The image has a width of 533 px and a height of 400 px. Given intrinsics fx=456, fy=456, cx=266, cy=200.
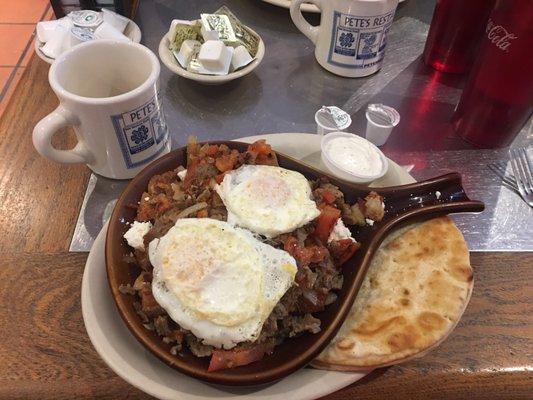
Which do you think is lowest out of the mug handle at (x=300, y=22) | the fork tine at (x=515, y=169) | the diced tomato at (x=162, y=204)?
the fork tine at (x=515, y=169)

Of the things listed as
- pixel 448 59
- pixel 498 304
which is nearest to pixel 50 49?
pixel 448 59

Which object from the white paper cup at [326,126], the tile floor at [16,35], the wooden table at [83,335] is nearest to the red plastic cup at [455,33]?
the white paper cup at [326,126]

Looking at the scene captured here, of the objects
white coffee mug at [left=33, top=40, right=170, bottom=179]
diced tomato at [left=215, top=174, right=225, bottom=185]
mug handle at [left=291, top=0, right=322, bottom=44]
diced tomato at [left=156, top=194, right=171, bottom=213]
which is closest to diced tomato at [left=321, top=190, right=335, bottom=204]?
diced tomato at [left=215, top=174, right=225, bottom=185]

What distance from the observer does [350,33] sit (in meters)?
1.54

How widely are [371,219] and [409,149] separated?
0.50 metres

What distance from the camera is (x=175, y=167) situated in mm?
1174

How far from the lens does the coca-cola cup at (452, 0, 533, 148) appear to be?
1213 mm

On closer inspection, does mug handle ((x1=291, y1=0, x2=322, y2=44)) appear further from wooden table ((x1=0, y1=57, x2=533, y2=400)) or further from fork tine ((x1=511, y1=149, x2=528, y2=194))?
wooden table ((x1=0, y1=57, x2=533, y2=400))

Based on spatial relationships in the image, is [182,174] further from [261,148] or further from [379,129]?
[379,129]

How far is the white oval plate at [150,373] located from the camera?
87 cm

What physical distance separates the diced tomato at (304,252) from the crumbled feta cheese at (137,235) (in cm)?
32

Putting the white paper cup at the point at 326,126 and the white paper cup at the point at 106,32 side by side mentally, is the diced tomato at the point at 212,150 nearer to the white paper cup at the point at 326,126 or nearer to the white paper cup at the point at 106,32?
the white paper cup at the point at 326,126

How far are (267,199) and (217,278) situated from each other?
23 cm

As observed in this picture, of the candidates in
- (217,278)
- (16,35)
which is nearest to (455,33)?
(217,278)
